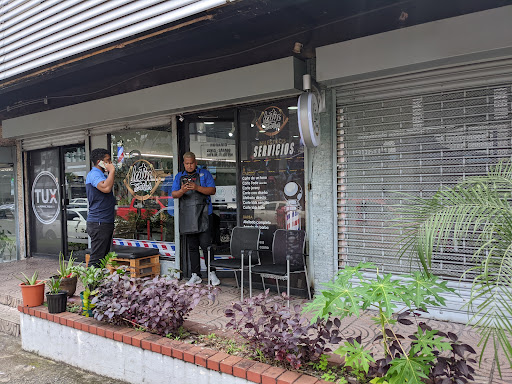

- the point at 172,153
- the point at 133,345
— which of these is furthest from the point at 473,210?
the point at 172,153

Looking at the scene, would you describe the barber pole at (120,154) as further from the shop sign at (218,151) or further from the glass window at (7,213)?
the glass window at (7,213)

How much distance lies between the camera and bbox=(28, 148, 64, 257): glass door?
8.65m

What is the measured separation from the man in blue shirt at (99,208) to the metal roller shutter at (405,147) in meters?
2.91

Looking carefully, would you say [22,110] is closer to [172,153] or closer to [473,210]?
[172,153]

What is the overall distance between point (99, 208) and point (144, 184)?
1998 mm

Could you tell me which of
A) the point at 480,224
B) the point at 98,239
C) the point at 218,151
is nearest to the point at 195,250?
the point at 98,239

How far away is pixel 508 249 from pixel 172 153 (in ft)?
17.4

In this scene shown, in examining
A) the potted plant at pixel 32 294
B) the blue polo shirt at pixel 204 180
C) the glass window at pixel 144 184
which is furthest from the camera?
the glass window at pixel 144 184

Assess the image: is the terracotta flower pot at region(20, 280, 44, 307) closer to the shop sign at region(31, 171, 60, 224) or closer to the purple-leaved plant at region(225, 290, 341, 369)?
the purple-leaved plant at region(225, 290, 341, 369)

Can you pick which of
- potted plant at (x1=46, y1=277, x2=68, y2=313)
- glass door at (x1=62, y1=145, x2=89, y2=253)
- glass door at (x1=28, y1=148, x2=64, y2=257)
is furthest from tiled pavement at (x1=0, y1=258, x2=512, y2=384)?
glass door at (x1=28, y1=148, x2=64, y2=257)

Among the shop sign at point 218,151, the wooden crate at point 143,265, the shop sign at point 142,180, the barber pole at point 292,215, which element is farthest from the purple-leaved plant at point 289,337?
the shop sign at point 142,180

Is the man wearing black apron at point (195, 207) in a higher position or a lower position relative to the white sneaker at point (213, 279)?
higher

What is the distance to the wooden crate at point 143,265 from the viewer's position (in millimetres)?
6152

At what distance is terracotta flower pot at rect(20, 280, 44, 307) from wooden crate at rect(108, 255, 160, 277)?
5.77 feet
